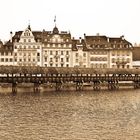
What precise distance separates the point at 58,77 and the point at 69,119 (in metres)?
44.8

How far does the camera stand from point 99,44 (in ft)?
443

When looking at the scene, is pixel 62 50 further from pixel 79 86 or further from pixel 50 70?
pixel 79 86

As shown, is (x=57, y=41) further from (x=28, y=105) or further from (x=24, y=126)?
(x=24, y=126)

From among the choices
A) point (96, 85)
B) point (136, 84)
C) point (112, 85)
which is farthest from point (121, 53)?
point (96, 85)

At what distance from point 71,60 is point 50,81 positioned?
44687mm

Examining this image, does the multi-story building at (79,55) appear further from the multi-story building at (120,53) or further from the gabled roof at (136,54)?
the gabled roof at (136,54)

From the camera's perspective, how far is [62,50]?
13100 centimetres

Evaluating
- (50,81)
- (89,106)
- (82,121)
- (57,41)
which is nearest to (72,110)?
(89,106)

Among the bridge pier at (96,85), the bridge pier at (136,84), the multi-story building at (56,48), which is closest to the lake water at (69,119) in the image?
the bridge pier at (96,85)

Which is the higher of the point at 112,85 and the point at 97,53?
the point at 97,53

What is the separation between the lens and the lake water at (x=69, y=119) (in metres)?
36.6

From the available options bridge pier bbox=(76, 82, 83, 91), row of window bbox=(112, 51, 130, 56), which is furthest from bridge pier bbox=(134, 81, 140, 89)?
row of window bbox=(112, 51, 130, 56)

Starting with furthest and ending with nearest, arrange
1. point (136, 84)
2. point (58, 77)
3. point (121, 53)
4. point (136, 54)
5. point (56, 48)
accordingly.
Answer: point (136, 54) < point (121, 53) < point (56, 48) < point (136, 84) < point (58, 77)

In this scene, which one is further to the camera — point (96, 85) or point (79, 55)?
point (79, 55)
